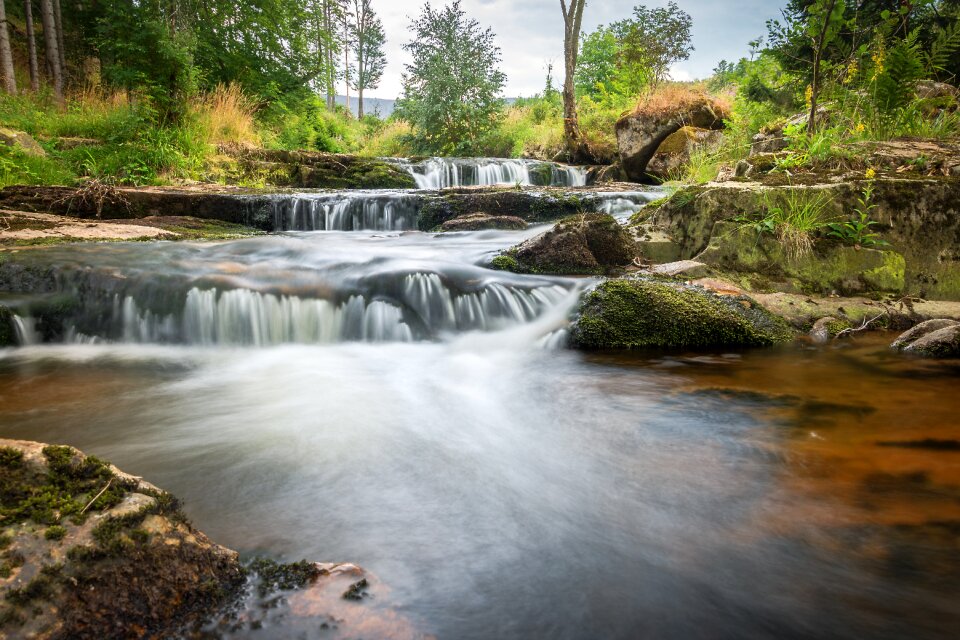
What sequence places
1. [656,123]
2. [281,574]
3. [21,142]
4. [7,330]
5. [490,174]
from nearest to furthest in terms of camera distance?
[281,574] < [7,330] < [21,142] < [656,123] < [490,174]

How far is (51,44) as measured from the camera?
1538 cm

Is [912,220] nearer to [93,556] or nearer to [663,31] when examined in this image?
[93,556]

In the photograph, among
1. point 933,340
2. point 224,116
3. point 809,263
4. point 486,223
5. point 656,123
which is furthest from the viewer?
point 656,123

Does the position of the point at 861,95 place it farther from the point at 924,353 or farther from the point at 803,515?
the point at 803,515

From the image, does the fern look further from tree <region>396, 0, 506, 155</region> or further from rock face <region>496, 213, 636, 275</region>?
tree <region>396, 0, 506, 155</region>

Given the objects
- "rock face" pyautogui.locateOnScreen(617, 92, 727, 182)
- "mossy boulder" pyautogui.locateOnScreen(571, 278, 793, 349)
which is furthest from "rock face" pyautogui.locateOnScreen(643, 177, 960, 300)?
"rock face" pyautogui.locateOnScreen(617, 92, 727, 182)

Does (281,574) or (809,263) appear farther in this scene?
(809,263)

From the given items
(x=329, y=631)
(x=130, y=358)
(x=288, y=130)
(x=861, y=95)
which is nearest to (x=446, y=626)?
(x=329, y=631)

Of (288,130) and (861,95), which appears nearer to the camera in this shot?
(861,95)

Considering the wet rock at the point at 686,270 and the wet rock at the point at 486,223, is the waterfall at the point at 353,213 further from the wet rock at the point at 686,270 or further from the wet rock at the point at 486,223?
the wet rock at the point at 686,270

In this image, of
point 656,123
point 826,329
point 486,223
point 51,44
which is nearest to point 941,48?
point 826,329

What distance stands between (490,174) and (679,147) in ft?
15.8

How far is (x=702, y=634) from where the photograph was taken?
147cm

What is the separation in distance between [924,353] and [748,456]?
7.93 ft
